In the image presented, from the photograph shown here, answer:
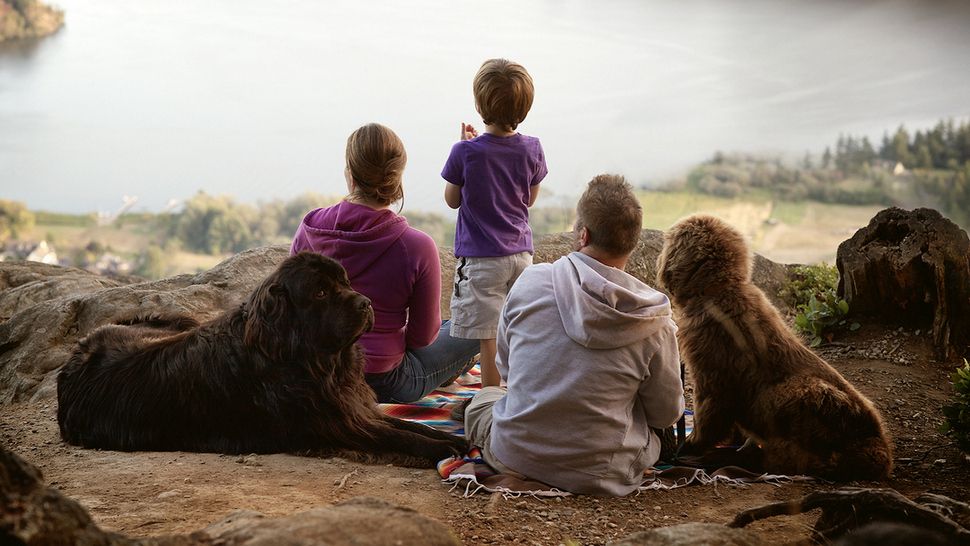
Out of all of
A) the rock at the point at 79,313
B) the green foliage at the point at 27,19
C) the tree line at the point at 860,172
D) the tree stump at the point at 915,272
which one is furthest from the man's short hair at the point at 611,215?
the green foliage at the point at 27,19

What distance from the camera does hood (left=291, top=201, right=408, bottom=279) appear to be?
173 inches

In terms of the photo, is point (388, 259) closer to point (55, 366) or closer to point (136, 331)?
point (136, 331)

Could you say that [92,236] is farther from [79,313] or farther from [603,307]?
[603,307]

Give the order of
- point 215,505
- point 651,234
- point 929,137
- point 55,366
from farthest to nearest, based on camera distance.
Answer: point 929,137 < point 651,234 < point 55,366 < point 215,505

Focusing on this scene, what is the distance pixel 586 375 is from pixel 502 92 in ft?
6.30

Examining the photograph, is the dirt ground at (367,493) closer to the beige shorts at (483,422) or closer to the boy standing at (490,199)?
the beige shorts at (483,422)

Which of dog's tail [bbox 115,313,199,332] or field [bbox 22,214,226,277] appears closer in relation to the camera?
dog's tail [bbox 115,313,199,332]

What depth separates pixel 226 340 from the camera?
12.6 ft

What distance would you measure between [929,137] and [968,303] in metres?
4.39

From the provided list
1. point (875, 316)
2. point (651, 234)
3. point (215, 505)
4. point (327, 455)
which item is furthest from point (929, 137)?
point (215, 505)

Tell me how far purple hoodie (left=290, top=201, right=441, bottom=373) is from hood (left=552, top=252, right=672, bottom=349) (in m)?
1.31

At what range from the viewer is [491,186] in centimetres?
468

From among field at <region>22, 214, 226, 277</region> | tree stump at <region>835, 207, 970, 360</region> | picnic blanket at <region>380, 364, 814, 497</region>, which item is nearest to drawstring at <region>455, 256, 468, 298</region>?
picnic blanket at <region>380, 364, 814, 497</region>

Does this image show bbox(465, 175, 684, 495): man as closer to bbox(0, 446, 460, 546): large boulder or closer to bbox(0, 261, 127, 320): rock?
bbox(0, 446, 460, 546): large boulder
